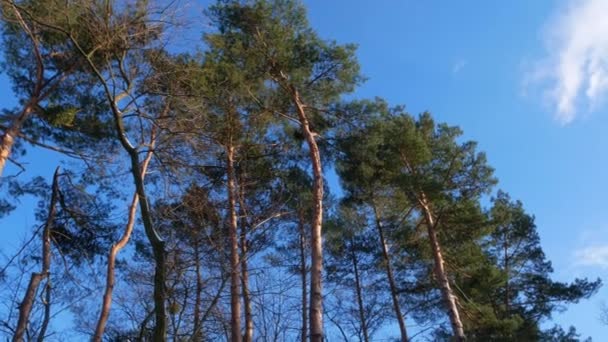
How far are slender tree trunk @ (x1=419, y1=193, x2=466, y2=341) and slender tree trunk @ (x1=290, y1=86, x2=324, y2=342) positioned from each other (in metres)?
3.37

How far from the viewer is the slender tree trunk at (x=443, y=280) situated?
426 inches

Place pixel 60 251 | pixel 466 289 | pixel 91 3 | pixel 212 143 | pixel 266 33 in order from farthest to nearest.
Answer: pixel 466 289
pixel 266 33
pixel 60 251
pixel 212 143
pixel 91 3

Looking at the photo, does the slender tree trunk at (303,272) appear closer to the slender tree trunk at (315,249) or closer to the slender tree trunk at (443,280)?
the slender tree trunk at (315,249)

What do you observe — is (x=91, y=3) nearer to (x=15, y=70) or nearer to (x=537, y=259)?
(x=15, y=70)

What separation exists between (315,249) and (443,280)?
14.3 feet

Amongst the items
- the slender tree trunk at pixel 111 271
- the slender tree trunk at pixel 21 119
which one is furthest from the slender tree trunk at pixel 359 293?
the slender tree trunk at pixel 21 119

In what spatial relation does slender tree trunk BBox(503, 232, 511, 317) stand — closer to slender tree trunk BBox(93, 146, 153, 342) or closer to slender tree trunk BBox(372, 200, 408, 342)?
slender tree trunk BBox(372, 200, 408, 342)

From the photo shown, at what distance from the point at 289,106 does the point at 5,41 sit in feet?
17.9

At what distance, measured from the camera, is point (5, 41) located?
10094 mm

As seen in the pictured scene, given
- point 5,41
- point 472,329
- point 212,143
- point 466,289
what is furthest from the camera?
point 466,289

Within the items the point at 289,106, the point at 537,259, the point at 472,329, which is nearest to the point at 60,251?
the point at 289,106

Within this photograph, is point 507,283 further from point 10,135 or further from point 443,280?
point 10,135

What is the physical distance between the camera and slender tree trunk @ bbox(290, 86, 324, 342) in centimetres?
764

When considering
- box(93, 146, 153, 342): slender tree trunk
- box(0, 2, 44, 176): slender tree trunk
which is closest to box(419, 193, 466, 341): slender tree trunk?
box(93, 146, 153, 342): slender tree trunk
